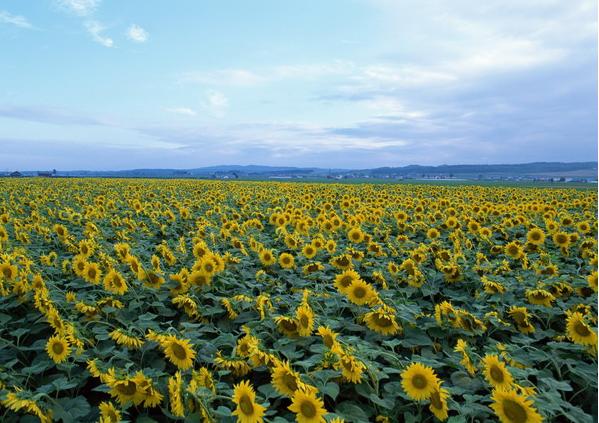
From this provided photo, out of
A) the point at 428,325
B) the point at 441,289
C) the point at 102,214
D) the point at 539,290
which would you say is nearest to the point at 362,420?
the point at 428,325

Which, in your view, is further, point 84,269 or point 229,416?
point 84,269

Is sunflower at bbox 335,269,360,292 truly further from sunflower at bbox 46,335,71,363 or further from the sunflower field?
sunflower at bbox 46,335,71,363

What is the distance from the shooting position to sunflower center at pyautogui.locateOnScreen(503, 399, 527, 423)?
7.01 feet

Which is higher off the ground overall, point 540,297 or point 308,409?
point 308,409

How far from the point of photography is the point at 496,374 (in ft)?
8.10

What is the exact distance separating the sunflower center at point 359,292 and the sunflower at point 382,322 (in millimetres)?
328

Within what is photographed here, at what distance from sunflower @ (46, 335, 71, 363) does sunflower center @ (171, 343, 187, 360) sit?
78 cm

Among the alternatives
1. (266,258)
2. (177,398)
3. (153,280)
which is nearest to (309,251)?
(266,258)

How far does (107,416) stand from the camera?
2.23 metres

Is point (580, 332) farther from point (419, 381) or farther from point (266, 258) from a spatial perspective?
point (266, 258)

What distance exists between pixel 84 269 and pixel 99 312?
92 centimetres

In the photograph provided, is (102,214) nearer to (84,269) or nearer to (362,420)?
(84,269)

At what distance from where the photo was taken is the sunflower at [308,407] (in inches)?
83.8

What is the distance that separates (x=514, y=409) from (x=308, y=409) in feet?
3.47
